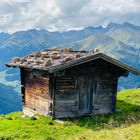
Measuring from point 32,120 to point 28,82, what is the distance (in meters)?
4.02

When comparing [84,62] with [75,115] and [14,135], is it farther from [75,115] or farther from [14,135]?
[14,135]

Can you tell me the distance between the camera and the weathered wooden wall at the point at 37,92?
76.8 feet

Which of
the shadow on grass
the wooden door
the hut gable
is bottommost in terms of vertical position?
the shadow on grass

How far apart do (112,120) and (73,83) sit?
173 inches

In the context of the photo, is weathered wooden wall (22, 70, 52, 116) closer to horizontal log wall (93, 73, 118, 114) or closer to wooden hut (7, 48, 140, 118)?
wooden hut (7, 48, 140, 118)

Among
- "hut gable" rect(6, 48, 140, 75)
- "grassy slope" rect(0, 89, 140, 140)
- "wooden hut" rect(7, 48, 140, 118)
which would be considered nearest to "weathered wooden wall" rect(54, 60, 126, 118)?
"wooden hut" rect(7, 48, 140, 118)

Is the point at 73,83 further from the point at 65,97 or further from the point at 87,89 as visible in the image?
the point at 87,89

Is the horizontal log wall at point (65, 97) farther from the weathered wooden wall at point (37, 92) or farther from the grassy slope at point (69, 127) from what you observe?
the grassy slope at point (69, 127)

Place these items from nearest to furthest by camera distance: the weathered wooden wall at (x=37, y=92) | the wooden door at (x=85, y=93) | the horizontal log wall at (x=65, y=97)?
the horizontal log wall at (x=65, y=97) → the weathered wooden wall at (x=37, y=92) → the wooden door at (x=85, y=93)

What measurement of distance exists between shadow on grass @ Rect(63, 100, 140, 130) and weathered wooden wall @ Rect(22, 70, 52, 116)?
2.28 meters

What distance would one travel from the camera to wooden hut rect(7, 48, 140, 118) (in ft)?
74.0

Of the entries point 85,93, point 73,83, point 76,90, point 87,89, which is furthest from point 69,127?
point 87,89

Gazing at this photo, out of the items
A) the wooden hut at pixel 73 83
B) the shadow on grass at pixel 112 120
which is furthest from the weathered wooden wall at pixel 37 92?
the shadow on grass at pixel 112 120

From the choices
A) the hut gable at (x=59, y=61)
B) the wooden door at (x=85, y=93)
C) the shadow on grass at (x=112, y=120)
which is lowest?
the shadow on grass at (x=112, y=120)
